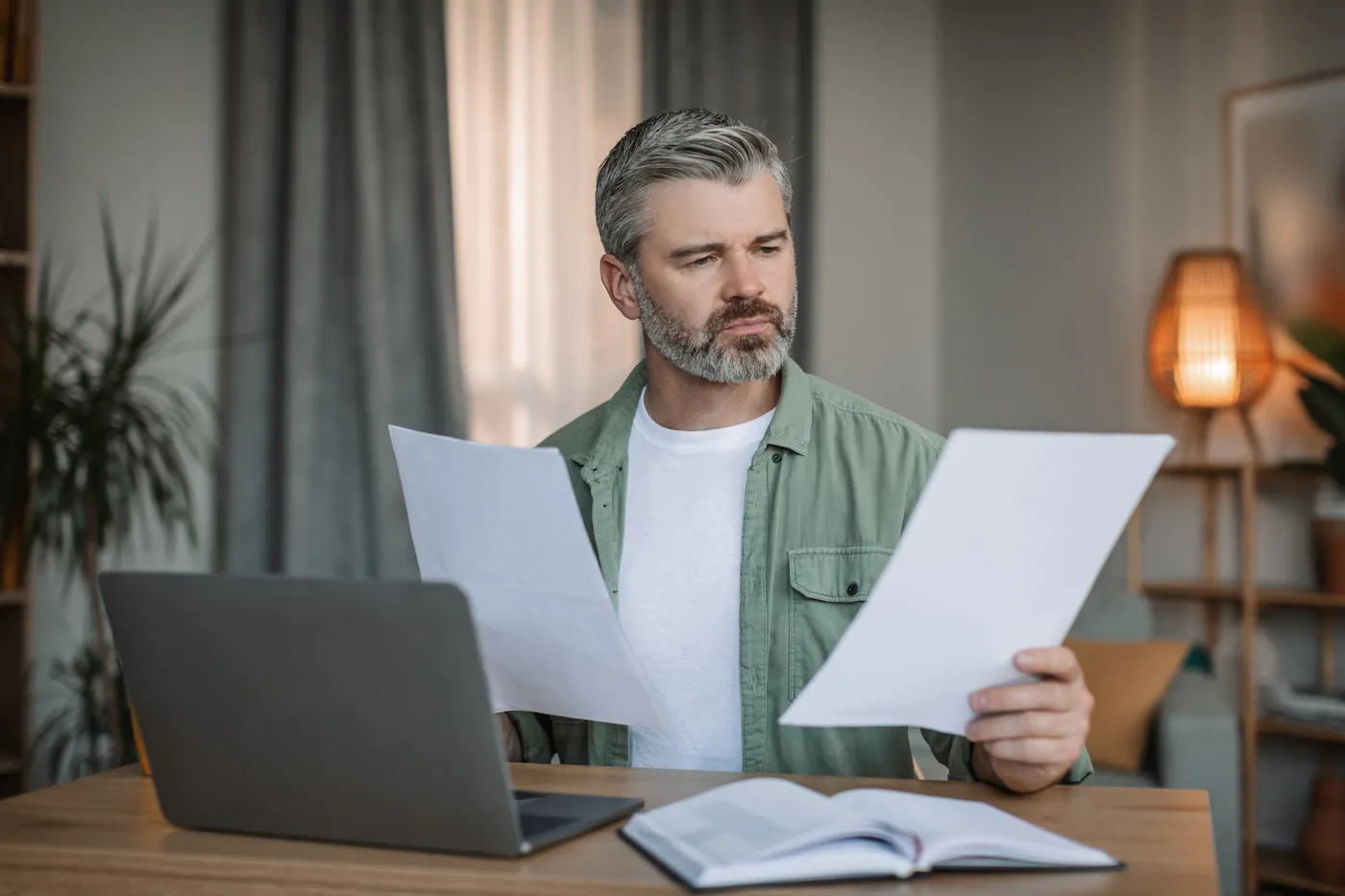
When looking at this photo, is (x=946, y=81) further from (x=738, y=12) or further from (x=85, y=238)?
(x=85, y=238)

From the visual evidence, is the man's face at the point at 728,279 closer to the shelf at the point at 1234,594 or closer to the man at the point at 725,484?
the man at the point at 725,484

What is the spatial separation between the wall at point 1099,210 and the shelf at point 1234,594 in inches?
3.5

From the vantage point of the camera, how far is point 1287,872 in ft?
11.2

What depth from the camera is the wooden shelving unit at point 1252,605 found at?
3.35m

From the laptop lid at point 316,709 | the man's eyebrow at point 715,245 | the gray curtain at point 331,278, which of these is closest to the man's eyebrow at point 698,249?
the man's eyebrow at point 715,245

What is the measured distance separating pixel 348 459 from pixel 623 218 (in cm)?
229

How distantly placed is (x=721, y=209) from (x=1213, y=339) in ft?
8.05

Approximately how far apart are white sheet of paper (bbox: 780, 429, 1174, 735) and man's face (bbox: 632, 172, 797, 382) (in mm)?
632

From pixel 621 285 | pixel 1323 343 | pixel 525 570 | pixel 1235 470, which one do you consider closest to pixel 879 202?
pixel 1235 470

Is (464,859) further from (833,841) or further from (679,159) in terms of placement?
(679,159)

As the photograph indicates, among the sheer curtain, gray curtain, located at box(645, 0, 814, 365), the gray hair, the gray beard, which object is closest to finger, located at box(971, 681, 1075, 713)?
the gray beard

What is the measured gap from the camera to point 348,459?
12.3ft

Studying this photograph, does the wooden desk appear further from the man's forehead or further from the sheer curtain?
the sheer curtain

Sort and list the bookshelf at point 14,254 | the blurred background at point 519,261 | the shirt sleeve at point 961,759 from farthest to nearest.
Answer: the blurred background at point 519,261
the bookshelf at point 14,254
the shirt sleeve at point 961,759
